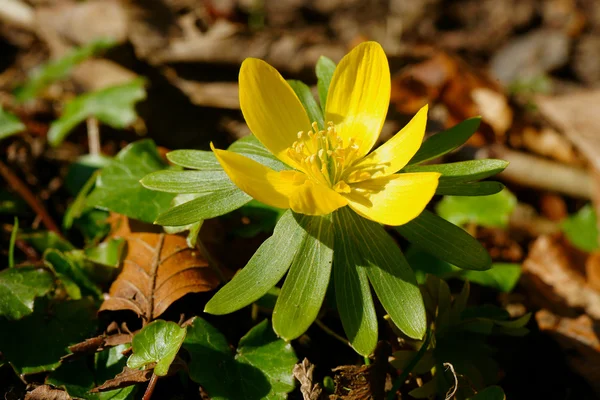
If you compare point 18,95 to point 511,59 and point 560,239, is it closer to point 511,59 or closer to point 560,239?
point 560,239

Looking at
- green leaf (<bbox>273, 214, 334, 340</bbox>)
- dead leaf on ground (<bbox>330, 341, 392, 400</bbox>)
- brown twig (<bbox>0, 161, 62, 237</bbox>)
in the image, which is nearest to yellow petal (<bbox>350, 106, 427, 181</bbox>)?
green leaf (<bbox>273, 214, 334, 340</bbox>)

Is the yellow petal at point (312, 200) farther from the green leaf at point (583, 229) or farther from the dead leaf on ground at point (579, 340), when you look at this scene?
the green leaf at point (583, 229)

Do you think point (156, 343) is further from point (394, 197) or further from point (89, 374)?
point (394, 197)

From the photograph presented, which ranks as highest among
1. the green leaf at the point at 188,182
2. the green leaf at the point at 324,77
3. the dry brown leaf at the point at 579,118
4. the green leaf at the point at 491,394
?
the green leaf at the point at 324,77

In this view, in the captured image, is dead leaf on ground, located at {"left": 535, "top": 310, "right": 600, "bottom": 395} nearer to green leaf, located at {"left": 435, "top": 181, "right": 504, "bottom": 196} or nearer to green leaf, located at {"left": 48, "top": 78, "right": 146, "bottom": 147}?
green leaf, located at {"left": 435, "top": 181, "right": 504, "bottom": 196}

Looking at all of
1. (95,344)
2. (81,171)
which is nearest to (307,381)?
(95,344)

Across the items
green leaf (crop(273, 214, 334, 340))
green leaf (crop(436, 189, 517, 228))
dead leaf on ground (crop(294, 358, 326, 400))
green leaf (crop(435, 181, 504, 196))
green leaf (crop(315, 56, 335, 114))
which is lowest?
green leaf (crop(436, 189, 517, 228))

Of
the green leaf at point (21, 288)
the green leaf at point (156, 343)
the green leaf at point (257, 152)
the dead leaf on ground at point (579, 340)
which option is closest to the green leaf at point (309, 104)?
the green leaf at point (257, 152)
